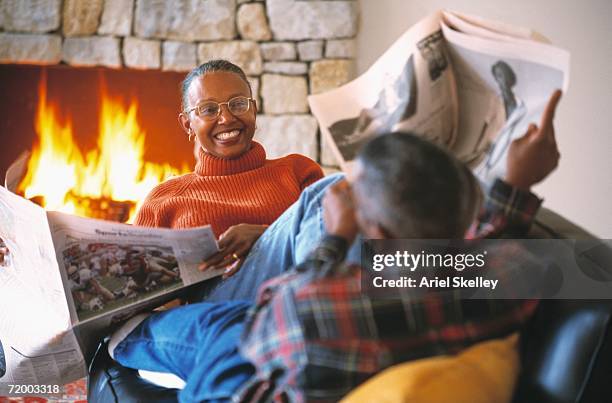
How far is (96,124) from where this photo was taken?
2.47 metres

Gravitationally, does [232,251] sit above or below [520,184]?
Answer: below

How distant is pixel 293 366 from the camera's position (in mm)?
582

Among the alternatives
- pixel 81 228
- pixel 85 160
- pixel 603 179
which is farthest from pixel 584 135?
pixel 85 160

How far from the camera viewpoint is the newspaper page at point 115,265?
83 centimetres

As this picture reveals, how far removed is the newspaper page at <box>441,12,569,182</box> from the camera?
2.15 feet

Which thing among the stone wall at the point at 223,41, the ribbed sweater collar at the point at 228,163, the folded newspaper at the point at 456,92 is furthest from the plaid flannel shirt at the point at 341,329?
the stone wall at the point at 223,41

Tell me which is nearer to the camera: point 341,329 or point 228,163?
point 341,329

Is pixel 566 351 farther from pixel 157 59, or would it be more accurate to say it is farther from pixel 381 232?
pixel 157 59

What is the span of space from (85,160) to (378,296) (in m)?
2.08

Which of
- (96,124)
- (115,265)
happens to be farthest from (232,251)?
(96,124)

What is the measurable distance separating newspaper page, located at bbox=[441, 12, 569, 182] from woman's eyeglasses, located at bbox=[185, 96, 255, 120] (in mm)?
565

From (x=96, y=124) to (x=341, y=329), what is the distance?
2.12 metres

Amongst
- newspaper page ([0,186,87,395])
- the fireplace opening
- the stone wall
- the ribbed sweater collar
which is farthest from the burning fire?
newspaper page ([0,186,87,395])

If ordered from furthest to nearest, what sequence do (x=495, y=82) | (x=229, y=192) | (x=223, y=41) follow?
(x=223, y=41)
(x=229, y=192)
(x=495, y=82)
